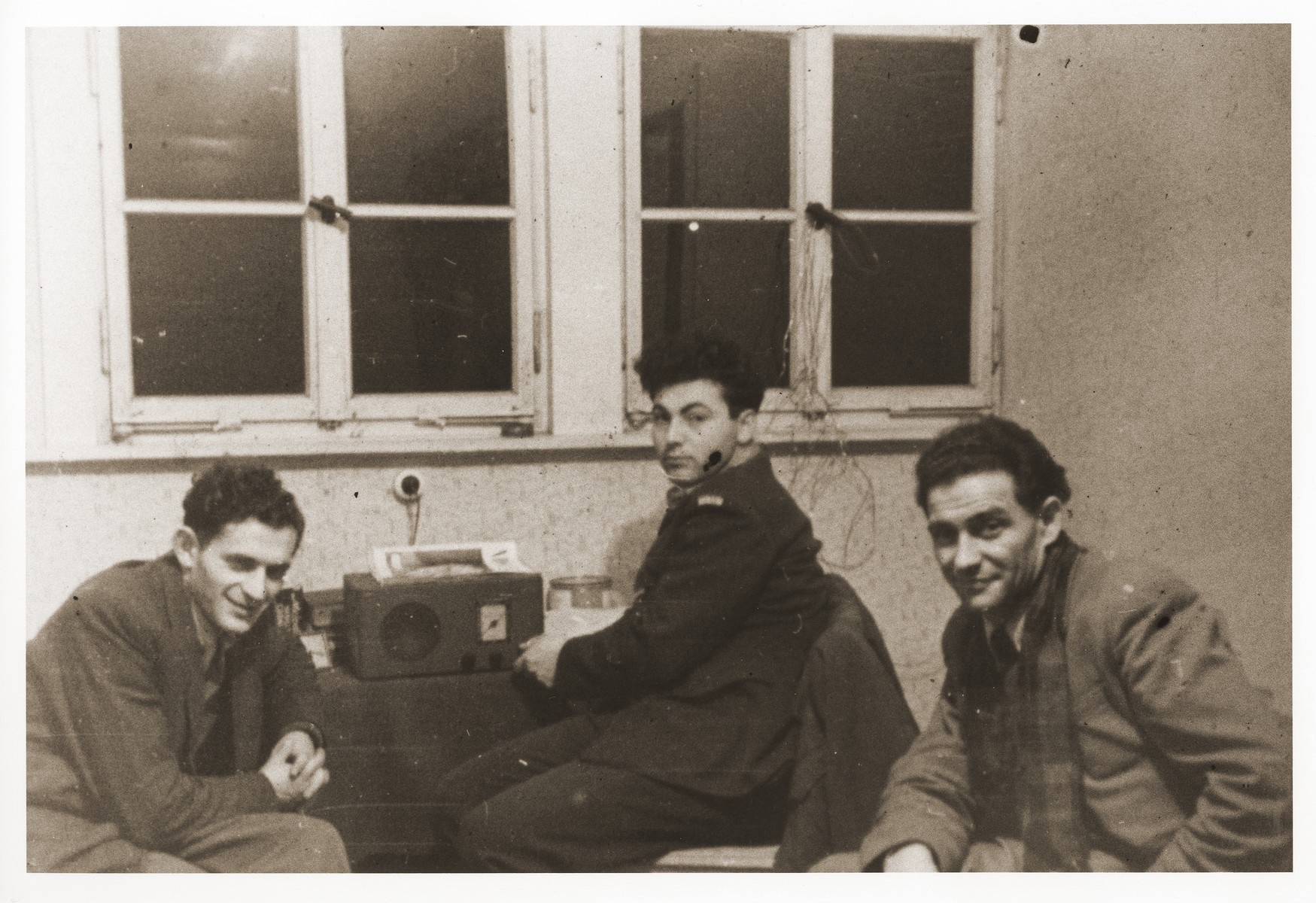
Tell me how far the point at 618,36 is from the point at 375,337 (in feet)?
1.94

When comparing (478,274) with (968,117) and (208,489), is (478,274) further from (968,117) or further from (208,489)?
(968,117)

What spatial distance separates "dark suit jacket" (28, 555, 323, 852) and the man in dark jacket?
30 centimetres

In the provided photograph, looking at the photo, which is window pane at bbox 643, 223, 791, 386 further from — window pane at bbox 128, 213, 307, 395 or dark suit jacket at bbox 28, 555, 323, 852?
dark suit jacket at bbox 28, 555, 323, 852

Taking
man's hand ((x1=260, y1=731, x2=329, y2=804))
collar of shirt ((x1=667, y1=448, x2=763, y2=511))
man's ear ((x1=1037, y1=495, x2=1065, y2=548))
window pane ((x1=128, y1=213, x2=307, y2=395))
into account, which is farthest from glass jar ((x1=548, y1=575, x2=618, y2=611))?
man's ear ((x1=1037, y1=495, x2=1065, y2=548))

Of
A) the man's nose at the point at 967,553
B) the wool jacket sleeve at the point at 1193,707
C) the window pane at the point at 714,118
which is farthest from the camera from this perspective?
the window pane at the point at 714,118

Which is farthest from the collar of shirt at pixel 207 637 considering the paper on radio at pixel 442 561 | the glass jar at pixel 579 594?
the glass jar at pixel 579 594

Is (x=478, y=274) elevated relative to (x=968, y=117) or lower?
lower

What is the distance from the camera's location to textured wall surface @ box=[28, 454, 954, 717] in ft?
5.04

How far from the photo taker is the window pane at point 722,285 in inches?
61.4

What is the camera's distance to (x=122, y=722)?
1475 mm

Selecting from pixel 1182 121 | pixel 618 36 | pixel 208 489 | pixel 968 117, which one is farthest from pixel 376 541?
pixel 1182 121

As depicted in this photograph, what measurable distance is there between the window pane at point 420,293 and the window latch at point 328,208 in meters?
0.02

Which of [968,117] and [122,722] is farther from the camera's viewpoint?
[968,117]

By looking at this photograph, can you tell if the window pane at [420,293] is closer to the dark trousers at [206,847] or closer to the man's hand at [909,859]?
the dark trousers at [206,847]
